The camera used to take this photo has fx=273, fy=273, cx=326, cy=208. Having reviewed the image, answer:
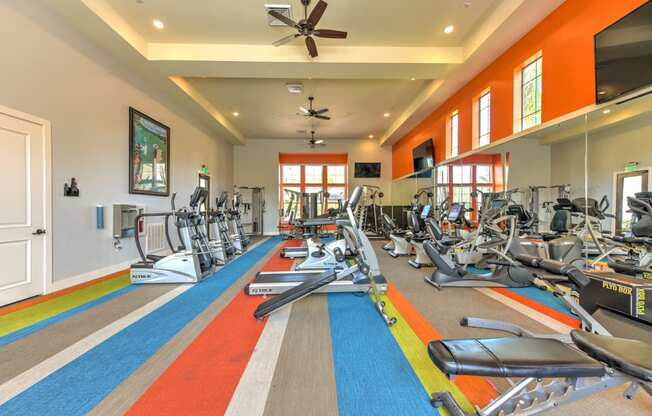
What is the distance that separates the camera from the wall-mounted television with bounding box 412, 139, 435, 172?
747 centimetres

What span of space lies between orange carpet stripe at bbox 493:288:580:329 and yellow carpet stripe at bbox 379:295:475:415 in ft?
5.05

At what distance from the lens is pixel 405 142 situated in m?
10.1

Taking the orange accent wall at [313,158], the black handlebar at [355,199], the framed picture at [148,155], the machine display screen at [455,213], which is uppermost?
the orange accent wall at [313,158]

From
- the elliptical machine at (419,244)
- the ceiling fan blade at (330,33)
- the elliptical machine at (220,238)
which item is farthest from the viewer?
the elliptical machine at (220,238)

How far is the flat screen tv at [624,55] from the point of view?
8.75 feet

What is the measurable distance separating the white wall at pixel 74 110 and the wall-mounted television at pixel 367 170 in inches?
314

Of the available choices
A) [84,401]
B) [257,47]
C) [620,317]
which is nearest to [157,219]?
[257,47]

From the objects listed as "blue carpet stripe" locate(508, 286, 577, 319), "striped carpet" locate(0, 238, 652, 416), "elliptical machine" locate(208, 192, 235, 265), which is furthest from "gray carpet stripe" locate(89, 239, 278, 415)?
"blue carpet stripe" locate(508, 286, 577, 319)

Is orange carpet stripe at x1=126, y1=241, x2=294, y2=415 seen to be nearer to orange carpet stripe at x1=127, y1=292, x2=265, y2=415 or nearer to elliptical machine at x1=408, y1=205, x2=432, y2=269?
orange carpet stripe at x1=127, y1=292, x2=265, y2=415

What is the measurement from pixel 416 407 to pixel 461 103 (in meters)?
6.24

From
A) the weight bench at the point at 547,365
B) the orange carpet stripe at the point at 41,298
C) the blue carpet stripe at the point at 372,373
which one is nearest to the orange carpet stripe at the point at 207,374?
the blue carpet stripe at the point at 372,373

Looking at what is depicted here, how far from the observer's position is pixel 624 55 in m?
2.84

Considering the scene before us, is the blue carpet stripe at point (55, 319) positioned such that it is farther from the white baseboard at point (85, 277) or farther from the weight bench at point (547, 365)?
the weight bench at point (547, 365)

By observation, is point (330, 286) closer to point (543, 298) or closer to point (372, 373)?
point (372, 373)
